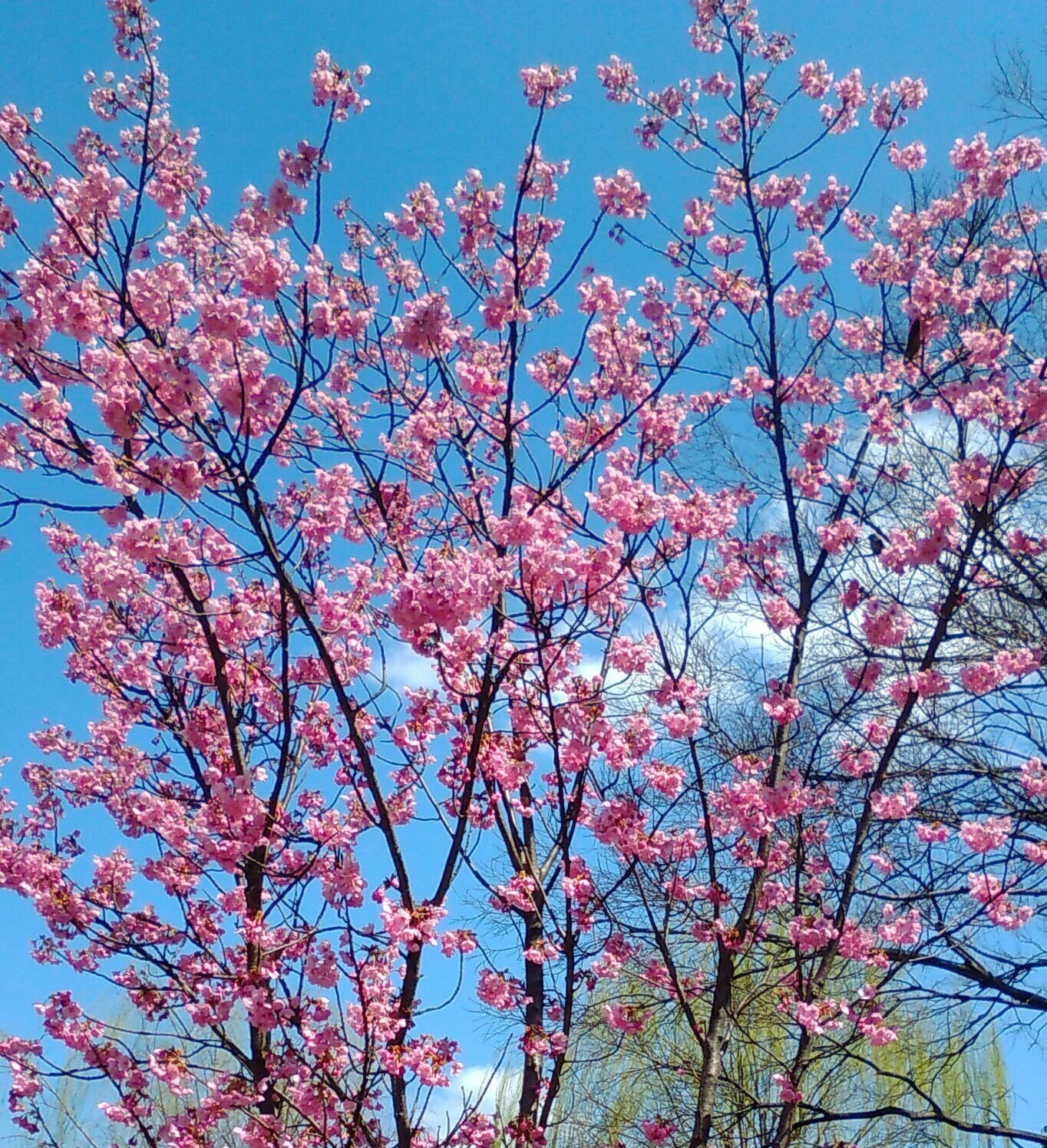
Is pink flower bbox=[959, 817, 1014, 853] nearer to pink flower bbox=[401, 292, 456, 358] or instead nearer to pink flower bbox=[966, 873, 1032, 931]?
pink flower bbox=[966, 873, 1032, 931]

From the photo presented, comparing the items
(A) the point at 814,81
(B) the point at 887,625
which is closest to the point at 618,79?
(A) the point at 814,81

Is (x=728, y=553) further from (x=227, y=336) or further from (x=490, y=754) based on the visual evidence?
(x=227, y=336)

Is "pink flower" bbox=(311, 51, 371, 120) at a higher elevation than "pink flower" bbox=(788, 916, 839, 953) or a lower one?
higher

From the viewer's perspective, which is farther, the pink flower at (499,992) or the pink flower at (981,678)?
the pink flower at (981,678)

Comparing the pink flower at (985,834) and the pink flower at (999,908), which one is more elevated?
the pink flower at (985,834)

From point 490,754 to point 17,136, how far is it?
326 centimetres

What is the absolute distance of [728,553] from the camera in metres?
5.87

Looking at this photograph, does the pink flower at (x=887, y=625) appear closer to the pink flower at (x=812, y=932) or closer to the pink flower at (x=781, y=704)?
the pink flower at (x=781, y=704)

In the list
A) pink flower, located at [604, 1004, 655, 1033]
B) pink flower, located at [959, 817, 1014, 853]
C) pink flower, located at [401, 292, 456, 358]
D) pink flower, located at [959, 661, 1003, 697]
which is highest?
pink flower, located at [401, 292, 456, 358]

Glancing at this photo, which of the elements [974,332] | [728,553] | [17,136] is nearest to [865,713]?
[728,553]

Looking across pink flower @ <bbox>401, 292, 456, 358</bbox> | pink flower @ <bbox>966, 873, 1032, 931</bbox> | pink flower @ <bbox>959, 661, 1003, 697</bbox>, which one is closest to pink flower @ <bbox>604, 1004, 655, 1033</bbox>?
pink flower @ <bbox>966, 873, 1032, 931</bbox>

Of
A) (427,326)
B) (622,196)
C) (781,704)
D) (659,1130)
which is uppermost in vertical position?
(622,196)

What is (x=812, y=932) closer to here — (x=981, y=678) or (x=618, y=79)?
(x=981, y=678)

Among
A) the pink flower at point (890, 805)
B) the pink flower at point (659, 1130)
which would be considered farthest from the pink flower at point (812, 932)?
the pink flower at point (659, 1130)
